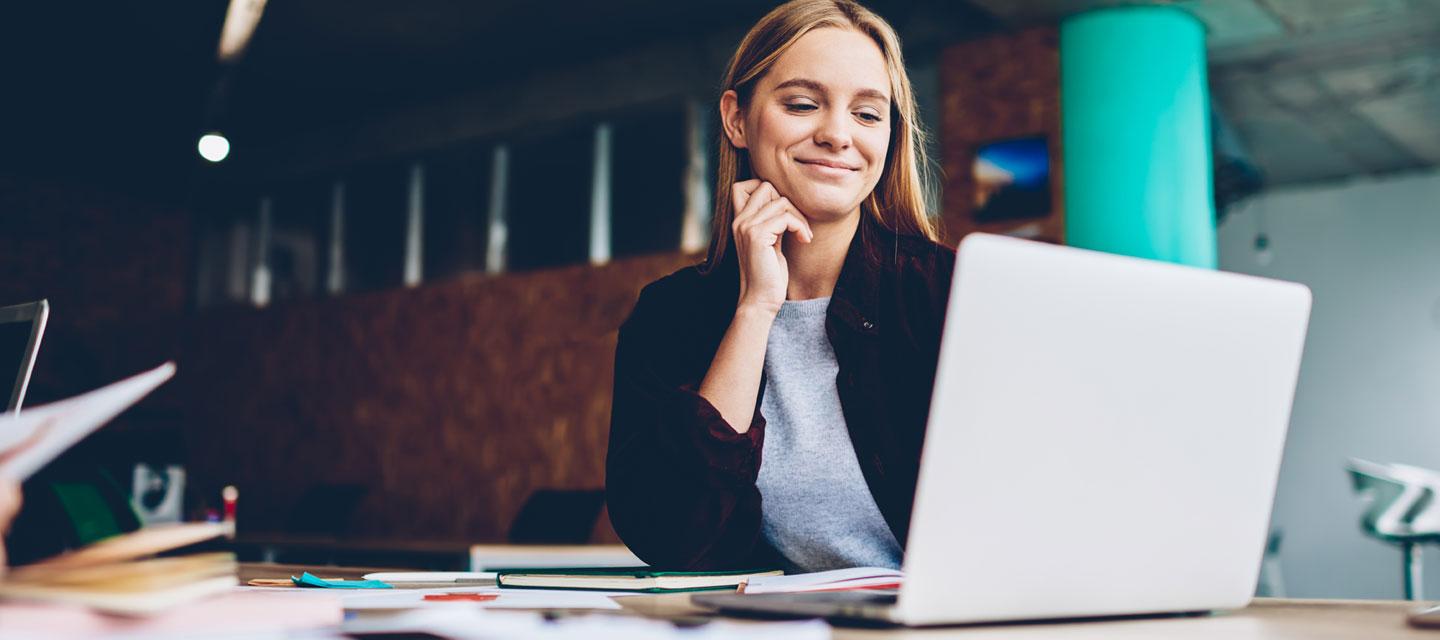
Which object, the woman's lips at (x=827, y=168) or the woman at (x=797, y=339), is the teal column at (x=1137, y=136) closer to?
the woman at (x=797, y=339)

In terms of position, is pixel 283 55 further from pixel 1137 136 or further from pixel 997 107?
pixel 1137 136

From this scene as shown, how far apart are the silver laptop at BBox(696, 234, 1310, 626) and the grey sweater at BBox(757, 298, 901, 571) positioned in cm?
49

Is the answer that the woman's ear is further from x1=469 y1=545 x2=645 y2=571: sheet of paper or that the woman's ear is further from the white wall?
the white wall

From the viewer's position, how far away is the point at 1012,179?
5758 mm

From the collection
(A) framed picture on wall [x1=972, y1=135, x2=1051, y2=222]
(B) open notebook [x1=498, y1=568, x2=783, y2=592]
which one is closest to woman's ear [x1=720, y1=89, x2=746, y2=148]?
(B) open notebook [x1=498, y1=568, x2=783, y2=592]

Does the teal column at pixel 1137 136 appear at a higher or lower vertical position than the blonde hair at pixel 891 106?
higher

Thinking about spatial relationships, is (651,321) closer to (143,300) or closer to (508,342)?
(508,342)

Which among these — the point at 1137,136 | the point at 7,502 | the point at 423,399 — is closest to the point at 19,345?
the point at 7,502

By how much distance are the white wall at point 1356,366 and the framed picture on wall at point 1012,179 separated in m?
3.96

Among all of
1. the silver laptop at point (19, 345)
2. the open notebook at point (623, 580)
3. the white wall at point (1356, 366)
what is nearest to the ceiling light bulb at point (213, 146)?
the silver laptop at point (19, 345)

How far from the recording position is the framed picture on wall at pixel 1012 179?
568 cm

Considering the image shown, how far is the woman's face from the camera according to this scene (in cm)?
151

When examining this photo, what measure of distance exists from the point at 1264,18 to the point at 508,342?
184 inches

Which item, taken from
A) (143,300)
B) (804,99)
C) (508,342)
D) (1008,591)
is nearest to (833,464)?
(804,99)
